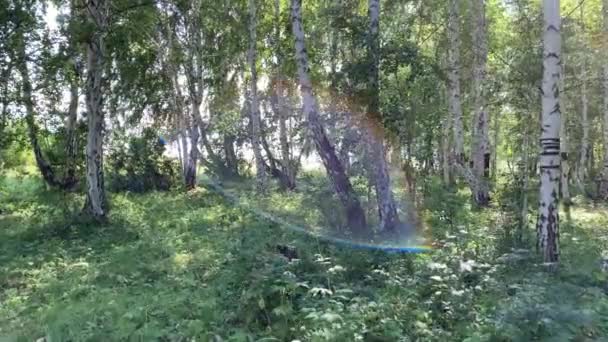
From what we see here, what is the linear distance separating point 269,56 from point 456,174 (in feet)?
40.3

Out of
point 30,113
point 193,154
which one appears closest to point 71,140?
point 30,113

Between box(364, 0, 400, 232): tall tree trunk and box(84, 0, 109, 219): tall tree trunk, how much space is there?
6280mm

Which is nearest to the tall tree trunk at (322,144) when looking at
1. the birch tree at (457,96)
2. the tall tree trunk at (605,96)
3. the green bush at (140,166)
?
the birch tree at (457,96)

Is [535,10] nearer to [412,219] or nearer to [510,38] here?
[510,38]

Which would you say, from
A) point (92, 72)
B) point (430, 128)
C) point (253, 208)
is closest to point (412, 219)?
point (430, 128)

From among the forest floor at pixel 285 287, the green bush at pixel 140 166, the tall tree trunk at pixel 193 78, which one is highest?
the tall tree trunk at pixel 193 78

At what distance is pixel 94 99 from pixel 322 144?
5.64 meters

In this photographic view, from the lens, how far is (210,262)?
7.61 m

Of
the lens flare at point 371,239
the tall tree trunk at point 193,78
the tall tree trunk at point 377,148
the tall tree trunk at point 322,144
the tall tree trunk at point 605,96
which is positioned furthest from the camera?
the tall tree trunk at point 193,78

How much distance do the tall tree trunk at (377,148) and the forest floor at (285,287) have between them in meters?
1.00

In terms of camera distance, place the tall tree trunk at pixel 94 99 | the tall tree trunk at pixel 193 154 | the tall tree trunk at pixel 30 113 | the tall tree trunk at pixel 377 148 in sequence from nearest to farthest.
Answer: the tall tree trunk at pixel 377 148
the tall tree trunk at pixel 94 99
the tall tree trunk at pixel 30 113
the tall tree trunk at pixel 193 154

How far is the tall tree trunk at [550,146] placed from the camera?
6.70 metres

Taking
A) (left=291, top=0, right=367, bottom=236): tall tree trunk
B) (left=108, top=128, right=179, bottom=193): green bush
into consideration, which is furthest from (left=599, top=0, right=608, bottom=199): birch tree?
(left=108, top=128, right=179, bottom=193): green bush

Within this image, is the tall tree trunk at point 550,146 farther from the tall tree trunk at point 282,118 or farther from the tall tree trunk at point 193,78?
the tall tree trunk at point 193,78
